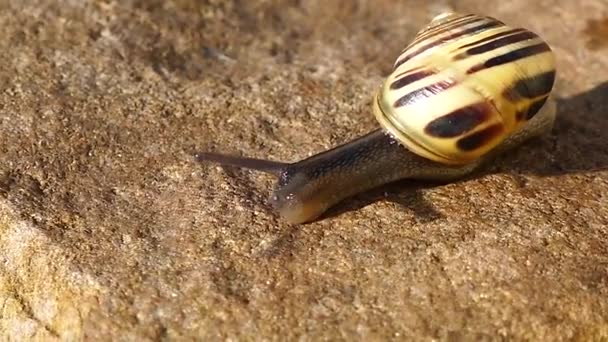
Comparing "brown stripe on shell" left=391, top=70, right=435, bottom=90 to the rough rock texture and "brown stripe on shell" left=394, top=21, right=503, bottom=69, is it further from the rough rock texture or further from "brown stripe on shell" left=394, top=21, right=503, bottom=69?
the rough rock texture

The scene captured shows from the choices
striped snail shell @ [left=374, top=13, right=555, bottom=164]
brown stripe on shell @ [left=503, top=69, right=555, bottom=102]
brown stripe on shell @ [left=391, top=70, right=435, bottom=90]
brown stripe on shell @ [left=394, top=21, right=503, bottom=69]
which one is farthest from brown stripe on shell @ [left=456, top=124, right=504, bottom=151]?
brown stripe on shell @ [left=394, top=21, right=503, bottom=69]

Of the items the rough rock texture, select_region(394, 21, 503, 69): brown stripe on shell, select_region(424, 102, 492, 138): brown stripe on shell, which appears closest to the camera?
the rough rock texture

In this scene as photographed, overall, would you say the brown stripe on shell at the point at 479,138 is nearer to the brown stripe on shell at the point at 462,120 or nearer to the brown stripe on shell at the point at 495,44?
the brown stripe on shell at the point at 462,120

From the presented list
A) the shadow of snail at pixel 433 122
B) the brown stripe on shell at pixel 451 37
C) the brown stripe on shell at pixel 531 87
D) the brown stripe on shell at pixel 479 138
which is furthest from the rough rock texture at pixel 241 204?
the brown stripe on shell at pixel 451 37

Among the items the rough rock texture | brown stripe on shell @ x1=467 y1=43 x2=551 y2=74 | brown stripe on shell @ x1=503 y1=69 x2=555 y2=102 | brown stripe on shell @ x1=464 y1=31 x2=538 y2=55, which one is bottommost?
the rough rock texture

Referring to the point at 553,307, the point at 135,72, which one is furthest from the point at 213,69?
the point at 553,307

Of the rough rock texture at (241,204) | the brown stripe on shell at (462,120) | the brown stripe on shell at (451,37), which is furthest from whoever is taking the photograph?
the brown stripe on shell at (451,37)

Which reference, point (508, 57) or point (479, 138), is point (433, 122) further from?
point (508, 57)
